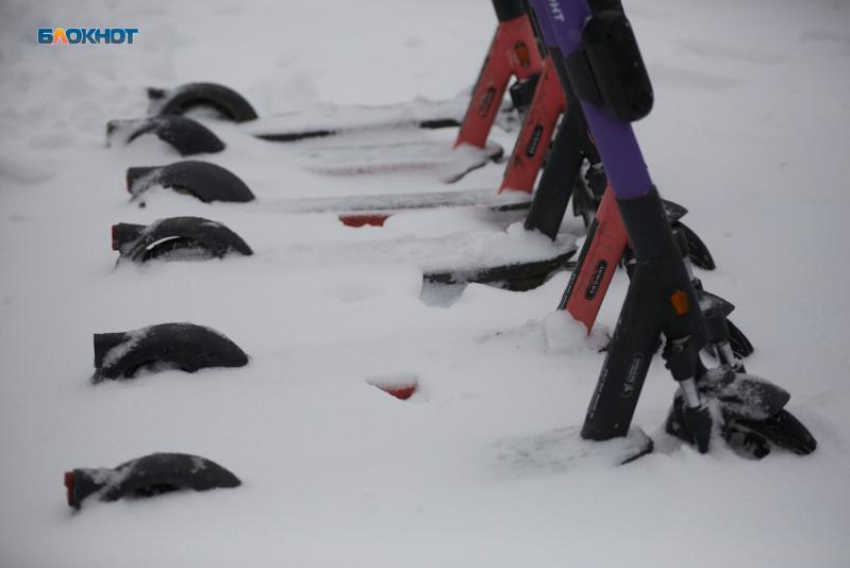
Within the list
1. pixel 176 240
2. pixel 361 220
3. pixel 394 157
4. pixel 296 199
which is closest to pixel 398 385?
pixel 176 240

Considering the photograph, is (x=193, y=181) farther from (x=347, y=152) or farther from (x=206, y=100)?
(x=206, y=100)

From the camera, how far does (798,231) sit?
3.51 m

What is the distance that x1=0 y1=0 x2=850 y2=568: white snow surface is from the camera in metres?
1.94

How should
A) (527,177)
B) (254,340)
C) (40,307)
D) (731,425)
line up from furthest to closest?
1. (527,177)
2. (40,307)
3. (254,340)
4. (731,425)

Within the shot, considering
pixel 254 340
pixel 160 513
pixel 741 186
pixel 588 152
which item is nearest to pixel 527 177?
pixel 588 152

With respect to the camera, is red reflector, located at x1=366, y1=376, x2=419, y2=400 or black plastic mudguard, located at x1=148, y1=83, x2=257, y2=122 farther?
black plastic mudguard, located at x1=148, y1=83, x2=257, y2=122

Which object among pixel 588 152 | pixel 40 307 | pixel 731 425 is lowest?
pixel 40 307

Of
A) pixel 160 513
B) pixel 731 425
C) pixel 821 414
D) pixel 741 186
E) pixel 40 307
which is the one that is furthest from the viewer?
pixel 741 186

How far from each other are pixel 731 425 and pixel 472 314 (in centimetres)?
94

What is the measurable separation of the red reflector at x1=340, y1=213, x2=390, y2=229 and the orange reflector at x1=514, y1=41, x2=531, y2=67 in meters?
0.98

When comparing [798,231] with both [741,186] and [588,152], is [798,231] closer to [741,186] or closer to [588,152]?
[741,186]

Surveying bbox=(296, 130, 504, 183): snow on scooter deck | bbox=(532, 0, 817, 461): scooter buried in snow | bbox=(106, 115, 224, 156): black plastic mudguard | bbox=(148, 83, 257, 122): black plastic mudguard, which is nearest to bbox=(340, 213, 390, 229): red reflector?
bbox=(296, 130, 504, 183): snow on scooter deck
